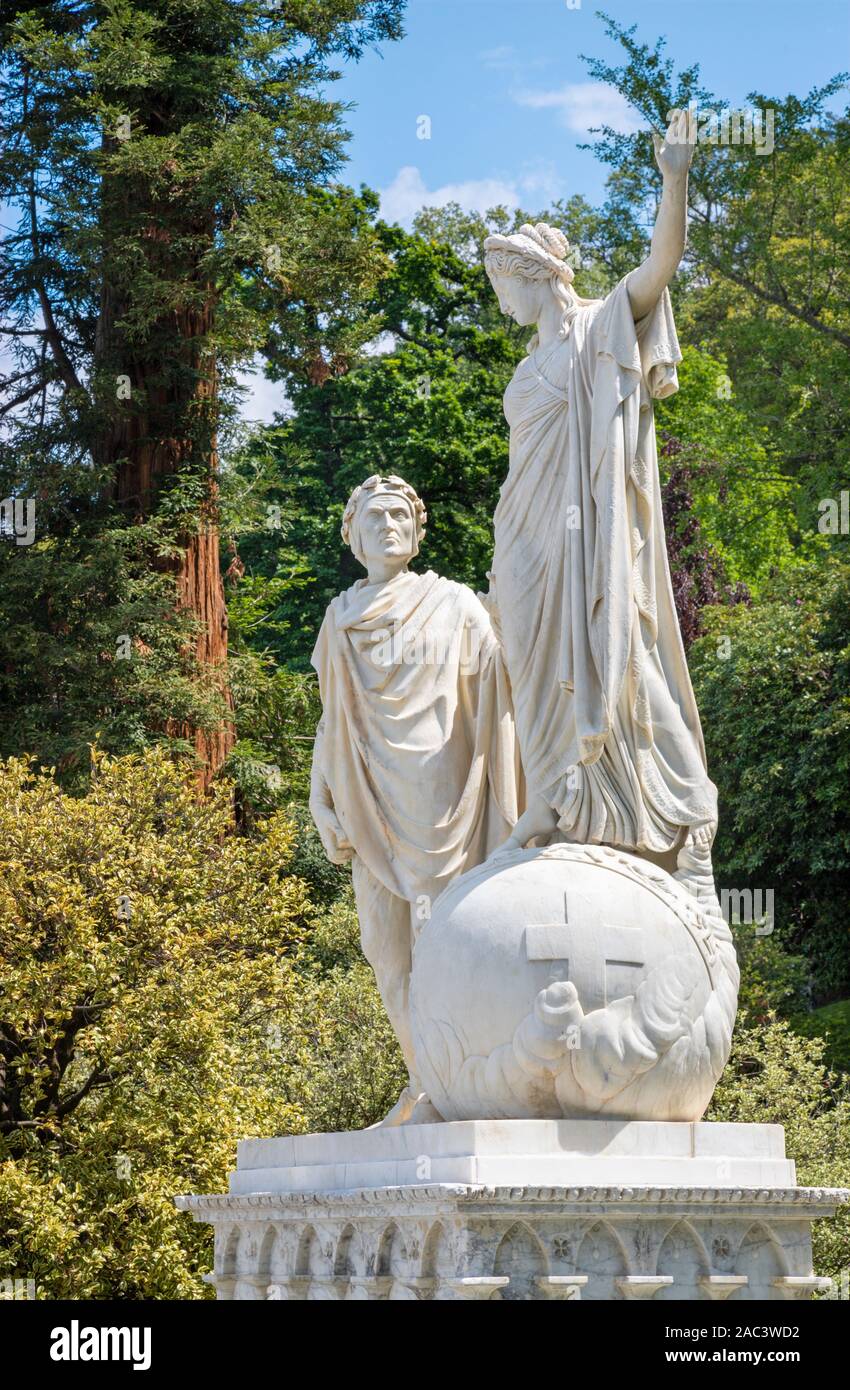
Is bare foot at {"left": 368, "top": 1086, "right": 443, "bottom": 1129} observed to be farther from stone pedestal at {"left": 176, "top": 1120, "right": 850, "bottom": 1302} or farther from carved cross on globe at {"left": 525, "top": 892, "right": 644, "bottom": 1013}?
carved cross on globe at {"left": 525, "top": 892, "right": 644, "bottom": 1013}

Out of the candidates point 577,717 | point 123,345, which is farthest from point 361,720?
point 123,345

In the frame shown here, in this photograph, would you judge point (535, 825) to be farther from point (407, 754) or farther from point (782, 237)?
point (782, 237)

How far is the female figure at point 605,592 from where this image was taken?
7.69m

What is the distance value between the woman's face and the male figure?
1174 millimetres

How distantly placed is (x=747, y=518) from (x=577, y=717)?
18.8 m

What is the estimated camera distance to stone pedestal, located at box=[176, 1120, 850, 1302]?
6.63 meters

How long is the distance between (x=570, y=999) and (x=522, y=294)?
299 cm

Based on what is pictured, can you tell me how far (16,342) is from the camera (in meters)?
22.4

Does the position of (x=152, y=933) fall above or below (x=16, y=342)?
below

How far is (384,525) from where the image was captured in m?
8.89

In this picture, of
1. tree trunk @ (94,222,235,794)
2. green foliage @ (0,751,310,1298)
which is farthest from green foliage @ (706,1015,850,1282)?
tree trunk @ (94,222,235,794)

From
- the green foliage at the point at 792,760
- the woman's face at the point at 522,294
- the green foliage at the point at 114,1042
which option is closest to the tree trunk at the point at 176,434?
the green foliage at the point at 114,1042

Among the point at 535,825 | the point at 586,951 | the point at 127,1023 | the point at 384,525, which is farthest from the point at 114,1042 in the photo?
the point at 586,951

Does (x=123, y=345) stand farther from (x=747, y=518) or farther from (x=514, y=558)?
(x=514, y=558)
